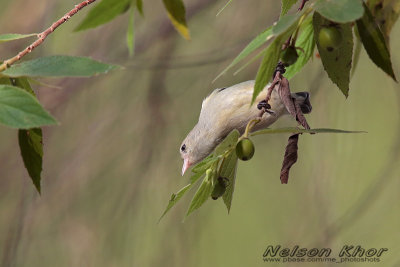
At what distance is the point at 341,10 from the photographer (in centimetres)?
73

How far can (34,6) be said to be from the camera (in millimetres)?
3137

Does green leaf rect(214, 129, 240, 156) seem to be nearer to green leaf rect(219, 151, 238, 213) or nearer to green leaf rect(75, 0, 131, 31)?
green leaf rect(219, 151, 238, 213)

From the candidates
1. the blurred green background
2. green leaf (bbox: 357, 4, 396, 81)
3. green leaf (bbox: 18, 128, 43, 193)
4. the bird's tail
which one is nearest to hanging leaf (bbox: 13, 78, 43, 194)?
green leaf (bbox: 18, 128, 43, 193)

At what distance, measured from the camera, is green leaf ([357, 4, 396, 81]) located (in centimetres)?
85

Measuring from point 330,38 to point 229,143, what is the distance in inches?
9.2

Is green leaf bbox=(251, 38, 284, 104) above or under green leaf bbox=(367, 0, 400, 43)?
above

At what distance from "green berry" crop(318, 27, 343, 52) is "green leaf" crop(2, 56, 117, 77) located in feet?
0.90

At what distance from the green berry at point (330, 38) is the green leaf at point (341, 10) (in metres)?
0.09

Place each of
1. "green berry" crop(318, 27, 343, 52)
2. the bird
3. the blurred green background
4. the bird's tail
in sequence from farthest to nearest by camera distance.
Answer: the blurred green background → the bird → the bird's tail → "green berry" crop(318, 27, 343, 52)

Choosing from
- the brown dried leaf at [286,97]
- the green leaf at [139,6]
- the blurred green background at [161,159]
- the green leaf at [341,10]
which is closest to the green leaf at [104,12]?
the green leaf at [139,6]

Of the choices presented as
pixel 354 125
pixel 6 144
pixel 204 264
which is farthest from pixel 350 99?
pixel 6 144

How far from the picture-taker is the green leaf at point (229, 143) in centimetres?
98

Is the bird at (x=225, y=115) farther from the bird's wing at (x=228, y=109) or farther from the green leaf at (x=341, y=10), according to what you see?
the green leaf at (x=341, y=10)

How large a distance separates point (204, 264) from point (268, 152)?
717 mm
